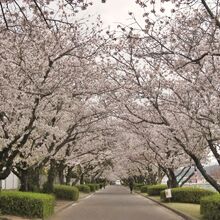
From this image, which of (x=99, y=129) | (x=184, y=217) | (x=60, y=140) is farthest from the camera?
(x=99, y=129)

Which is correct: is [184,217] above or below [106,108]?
below

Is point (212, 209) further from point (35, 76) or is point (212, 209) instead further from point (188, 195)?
point (188, 195)

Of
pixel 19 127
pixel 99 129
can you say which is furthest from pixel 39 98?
pixel 99 129

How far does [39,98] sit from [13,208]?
6.37 meters

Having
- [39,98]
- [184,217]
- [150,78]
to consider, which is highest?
[150,78]

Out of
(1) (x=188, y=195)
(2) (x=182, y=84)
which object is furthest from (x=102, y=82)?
(1) (x=188, y=195)

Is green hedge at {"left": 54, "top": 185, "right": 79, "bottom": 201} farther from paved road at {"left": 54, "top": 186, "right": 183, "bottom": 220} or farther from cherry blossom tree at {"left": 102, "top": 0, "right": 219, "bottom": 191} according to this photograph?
cherry blossom tree at {"left": 102, "top": 0, "right": 219, "bottom": 191}

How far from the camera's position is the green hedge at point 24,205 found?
19.4 meters

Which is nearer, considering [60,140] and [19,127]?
[19,127]

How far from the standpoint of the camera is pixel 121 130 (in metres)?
31.0

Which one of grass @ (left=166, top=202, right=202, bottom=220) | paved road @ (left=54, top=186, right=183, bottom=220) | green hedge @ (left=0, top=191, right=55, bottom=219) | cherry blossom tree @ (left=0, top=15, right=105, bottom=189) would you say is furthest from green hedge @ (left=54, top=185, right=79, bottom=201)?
cherry blossom tree @ (left=0, top=15, right=105, bottom=189)

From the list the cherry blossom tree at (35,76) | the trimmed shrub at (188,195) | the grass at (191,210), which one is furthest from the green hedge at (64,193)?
the cherry blossom tree at (35,76)

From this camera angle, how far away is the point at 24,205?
19500 millimetres

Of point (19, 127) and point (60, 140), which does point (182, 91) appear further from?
point (60, 140)
